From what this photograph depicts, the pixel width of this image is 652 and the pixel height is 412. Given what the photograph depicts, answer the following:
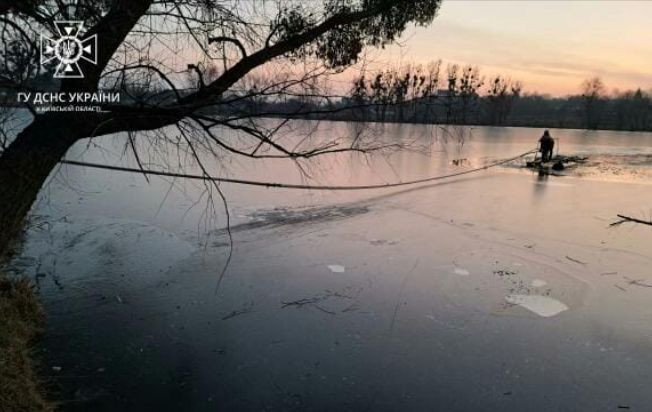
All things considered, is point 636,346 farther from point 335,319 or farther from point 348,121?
point 348,121

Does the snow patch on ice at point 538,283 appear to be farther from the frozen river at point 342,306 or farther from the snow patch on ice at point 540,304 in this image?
the snow patch on ice at point 540,304

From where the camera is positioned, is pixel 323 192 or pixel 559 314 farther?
pixel 323 192

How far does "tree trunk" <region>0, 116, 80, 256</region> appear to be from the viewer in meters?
3.27

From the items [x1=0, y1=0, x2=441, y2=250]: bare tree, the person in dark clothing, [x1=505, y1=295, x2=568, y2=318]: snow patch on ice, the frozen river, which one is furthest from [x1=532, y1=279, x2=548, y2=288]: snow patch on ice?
the person in dark clothing

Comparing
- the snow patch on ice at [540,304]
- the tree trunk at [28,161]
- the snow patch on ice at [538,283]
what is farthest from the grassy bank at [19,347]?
the snow patch on ice at [538,283]

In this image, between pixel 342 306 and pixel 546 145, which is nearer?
pixel 342 306

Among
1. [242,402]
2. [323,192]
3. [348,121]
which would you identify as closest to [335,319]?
[242,402]

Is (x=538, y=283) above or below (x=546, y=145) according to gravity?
below

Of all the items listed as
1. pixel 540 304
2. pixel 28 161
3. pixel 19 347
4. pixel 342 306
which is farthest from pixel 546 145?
pixel 28 161

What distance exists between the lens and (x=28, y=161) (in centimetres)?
329

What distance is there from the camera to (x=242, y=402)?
455 centimetres

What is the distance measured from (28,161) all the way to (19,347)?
2710 millimetres

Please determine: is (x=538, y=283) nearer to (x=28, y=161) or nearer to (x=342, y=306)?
(x=342, y=306)

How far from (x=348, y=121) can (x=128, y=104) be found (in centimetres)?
151
